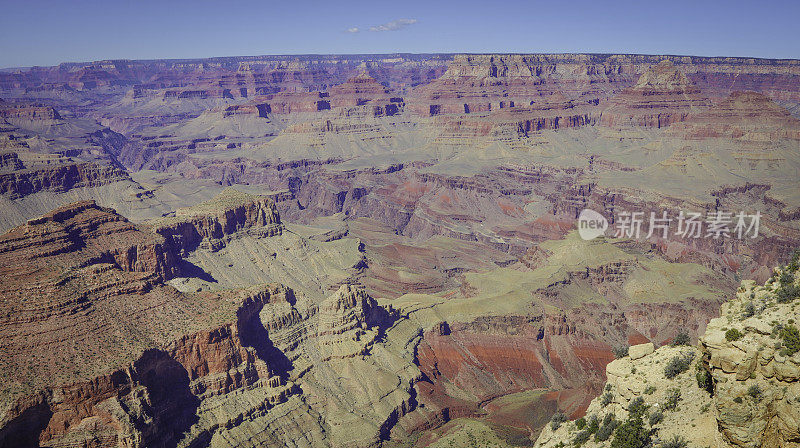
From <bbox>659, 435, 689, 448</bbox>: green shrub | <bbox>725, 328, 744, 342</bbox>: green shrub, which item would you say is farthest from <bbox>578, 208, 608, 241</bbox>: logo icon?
<bbox>725, 328, 744, 342</bbox>: green shrub

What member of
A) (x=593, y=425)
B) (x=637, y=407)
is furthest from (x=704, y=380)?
(x=593, y=425)

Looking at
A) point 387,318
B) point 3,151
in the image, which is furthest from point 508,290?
point 3,151

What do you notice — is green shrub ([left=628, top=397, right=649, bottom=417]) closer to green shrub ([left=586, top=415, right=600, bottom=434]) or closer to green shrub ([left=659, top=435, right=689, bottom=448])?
green shrub ([left=586, top=415, right=600, bottom=434])

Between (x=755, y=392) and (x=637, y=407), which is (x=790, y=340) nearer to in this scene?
(x=755, y=392)

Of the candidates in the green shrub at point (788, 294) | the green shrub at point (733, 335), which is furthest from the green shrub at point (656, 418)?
the green shrub at point (788, 294)

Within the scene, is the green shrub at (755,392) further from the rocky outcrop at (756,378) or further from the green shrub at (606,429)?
the green shrub at (606,429)

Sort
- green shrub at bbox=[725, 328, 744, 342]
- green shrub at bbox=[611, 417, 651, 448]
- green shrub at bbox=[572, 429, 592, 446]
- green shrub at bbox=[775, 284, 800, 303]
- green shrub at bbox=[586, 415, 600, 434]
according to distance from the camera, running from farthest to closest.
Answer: green shrub at bbox=[572, 429, 592, 446]
green shrub at bbox=[586, 415, 600, 434]
green shrub at bbox=[611, 417, 651, 448]
green shrub at bbox=[775, 284, 800, 303]
green shrub at bbox=[725, 328, 744, 342]

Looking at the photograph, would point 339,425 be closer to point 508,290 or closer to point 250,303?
point 250,303
